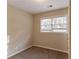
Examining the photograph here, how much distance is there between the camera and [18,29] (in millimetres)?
4129

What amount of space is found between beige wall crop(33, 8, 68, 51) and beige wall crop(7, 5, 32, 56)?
1.33 ft

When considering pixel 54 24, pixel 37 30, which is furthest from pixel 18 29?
pixel 54 24

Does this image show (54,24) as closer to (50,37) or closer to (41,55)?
(50,37)

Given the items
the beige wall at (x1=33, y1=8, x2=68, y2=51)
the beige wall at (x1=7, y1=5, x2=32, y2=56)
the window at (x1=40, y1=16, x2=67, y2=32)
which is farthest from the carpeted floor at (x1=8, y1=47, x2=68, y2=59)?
the window at (x1=40, y1=16, x2=67, y2=32)

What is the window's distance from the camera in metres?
4.33

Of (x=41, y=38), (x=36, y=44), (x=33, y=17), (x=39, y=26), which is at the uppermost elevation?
(x=33, y=17)

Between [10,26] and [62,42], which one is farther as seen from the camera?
[62,42]

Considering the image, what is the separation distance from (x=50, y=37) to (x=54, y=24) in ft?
2.47

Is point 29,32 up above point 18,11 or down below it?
below

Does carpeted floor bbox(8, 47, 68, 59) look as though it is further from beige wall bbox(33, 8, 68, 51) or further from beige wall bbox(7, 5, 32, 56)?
beige wall bbox(33, 8, 68, 51)
